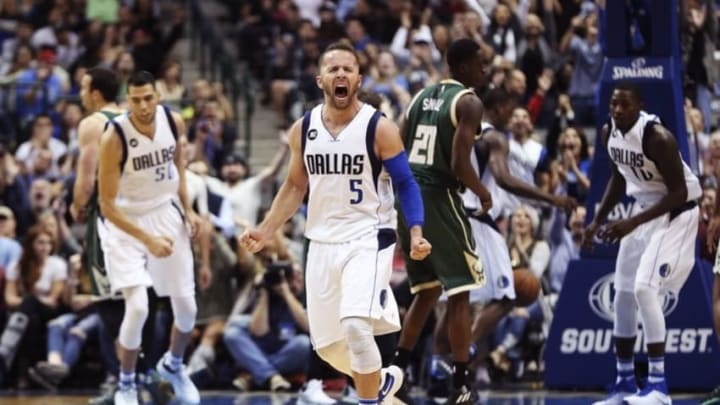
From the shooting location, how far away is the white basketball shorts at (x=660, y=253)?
1207cm

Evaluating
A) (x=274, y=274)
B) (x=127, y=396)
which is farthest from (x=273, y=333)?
(x=127, y=396)

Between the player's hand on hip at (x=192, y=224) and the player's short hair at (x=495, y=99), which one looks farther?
the player's short hair at (x=495, y=99)

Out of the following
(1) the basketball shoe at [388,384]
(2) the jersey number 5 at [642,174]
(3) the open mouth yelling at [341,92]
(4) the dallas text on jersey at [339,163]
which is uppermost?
(3) the open mouth yelling at [341,92]

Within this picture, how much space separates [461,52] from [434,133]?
59cm

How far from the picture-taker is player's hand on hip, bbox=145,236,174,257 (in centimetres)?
1230

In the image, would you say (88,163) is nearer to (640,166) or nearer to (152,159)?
(152,159)

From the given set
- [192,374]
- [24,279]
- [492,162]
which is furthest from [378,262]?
[24,279]

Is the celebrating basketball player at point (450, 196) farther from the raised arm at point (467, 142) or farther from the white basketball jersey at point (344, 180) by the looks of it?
the white basketball jersey at point (344, 180)

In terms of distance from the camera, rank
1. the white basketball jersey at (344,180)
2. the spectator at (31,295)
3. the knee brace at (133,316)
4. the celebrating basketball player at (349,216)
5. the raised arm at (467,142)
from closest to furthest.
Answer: the celebrating basketball player at (349,216)
the white basketball jersey at (344,180)
the raised arm at (467,142)
the knee brace at (133,316)
the spectator at (31,295)

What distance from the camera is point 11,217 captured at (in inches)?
643

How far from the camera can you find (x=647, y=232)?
40.5 feet

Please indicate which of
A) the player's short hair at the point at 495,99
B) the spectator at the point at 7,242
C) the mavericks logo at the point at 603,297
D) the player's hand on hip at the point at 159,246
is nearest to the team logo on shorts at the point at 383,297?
the player's hand on hip at the point at 159,246

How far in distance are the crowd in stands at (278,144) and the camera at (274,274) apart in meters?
0.01

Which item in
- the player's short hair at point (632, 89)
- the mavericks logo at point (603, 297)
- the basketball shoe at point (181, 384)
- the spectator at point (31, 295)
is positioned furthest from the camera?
the spectator at point (31, 295)
